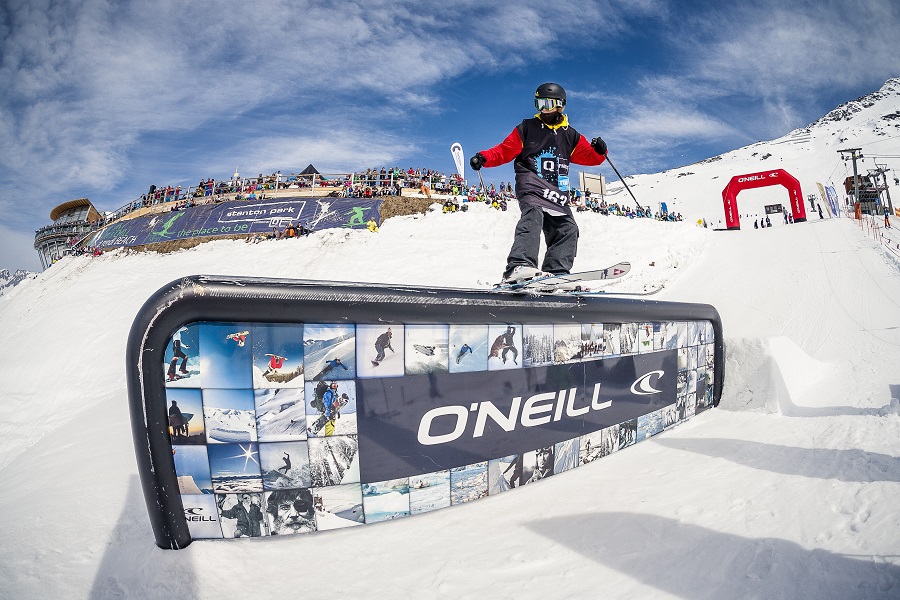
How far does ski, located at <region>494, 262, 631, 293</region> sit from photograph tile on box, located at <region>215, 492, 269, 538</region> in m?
2.02

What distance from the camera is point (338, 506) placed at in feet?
8.14

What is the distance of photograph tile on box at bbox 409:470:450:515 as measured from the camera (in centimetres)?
271

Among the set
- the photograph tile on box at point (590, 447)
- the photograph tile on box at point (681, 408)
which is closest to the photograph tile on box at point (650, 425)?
the photograph tile on box at point (681, 408)

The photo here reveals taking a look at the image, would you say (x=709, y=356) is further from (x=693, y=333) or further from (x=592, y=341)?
(x=592, y=341)

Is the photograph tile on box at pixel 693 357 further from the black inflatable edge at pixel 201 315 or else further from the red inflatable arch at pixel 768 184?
the red inflatable arch at pixel 768 184

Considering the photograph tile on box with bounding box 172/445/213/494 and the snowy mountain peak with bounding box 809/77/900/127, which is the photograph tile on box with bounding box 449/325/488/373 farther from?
the snowy mountain peak with bounding box 809/77/900/127

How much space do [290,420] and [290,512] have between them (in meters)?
0.51

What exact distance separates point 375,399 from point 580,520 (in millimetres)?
1485

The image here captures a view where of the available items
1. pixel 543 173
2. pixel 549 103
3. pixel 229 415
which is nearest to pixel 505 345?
pixel 543 173

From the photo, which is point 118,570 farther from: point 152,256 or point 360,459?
point 152,256

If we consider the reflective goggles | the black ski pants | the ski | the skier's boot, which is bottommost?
the ski

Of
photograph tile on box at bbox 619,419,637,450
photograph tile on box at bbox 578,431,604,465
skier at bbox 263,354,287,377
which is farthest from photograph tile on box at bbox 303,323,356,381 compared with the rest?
photograph tile on box at bbox 619,419,637,450

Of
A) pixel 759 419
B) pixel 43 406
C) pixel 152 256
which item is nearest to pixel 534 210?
pixel 759 419

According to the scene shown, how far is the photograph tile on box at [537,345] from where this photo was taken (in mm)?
3166
